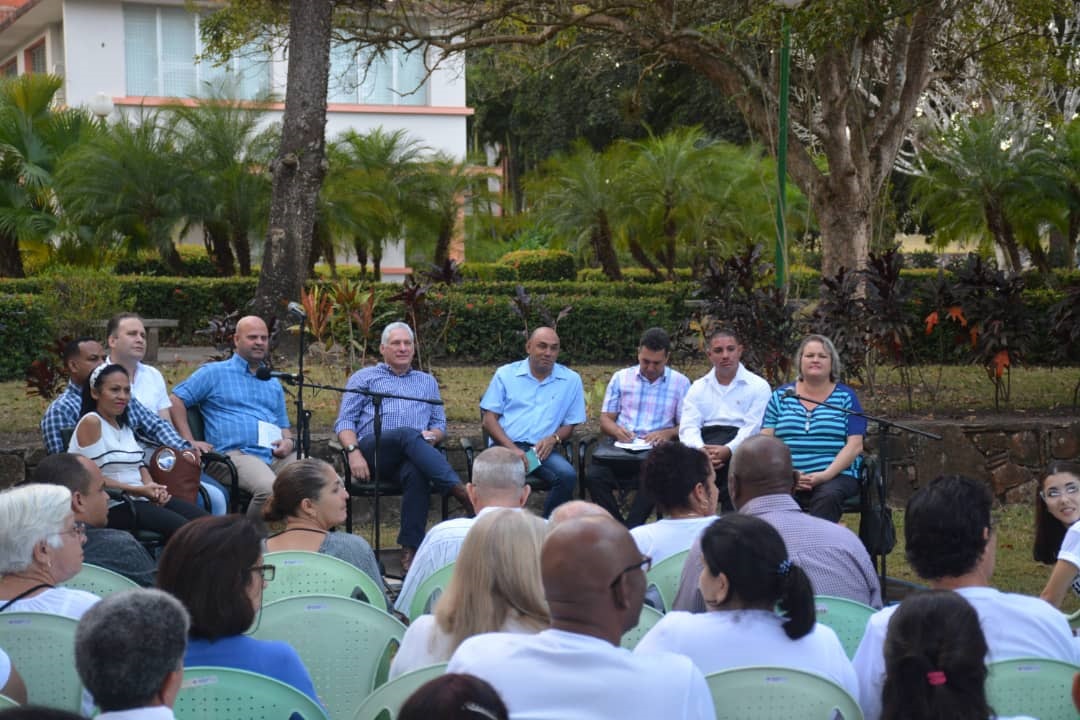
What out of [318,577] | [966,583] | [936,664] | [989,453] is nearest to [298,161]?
[989,453]

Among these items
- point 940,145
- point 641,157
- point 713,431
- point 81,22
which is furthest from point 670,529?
point 81,22

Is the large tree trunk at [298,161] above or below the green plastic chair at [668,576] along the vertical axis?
above

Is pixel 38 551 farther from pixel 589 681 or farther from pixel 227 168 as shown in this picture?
pixel 227 168

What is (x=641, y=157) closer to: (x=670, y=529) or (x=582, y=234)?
(x=582, y=234)

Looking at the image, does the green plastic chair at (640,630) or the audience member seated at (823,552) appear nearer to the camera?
the green plastic chair at (640,630)

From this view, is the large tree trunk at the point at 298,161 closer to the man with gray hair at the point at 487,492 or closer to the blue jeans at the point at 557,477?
the blue jeans at the point at 557,477

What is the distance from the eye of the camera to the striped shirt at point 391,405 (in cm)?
759

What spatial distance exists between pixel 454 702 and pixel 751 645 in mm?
1381

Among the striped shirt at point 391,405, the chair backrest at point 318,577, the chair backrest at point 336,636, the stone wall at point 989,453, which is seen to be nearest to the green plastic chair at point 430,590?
the chair backrest at point 318,577

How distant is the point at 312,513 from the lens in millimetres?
4660

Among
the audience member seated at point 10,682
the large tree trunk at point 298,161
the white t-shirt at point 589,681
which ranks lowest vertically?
the audience member seated at point 10,682

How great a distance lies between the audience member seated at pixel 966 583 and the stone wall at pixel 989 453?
555 centimetres

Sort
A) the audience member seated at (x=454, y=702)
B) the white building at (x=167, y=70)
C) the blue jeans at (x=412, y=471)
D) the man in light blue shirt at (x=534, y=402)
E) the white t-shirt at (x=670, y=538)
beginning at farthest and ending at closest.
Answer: the white building at (x=167, y=70)
the man in light blue shirt at (x=534, y=402)
the blue jeans at (x=412, y=471)
the white t-shirt at (x=670, y=538)
the audience member seated at (x=454, y=702)

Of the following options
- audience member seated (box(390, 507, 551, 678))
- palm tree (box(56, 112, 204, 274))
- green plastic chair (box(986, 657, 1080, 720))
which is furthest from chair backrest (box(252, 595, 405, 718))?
palm tree (box(56, 112, 204, 274))
